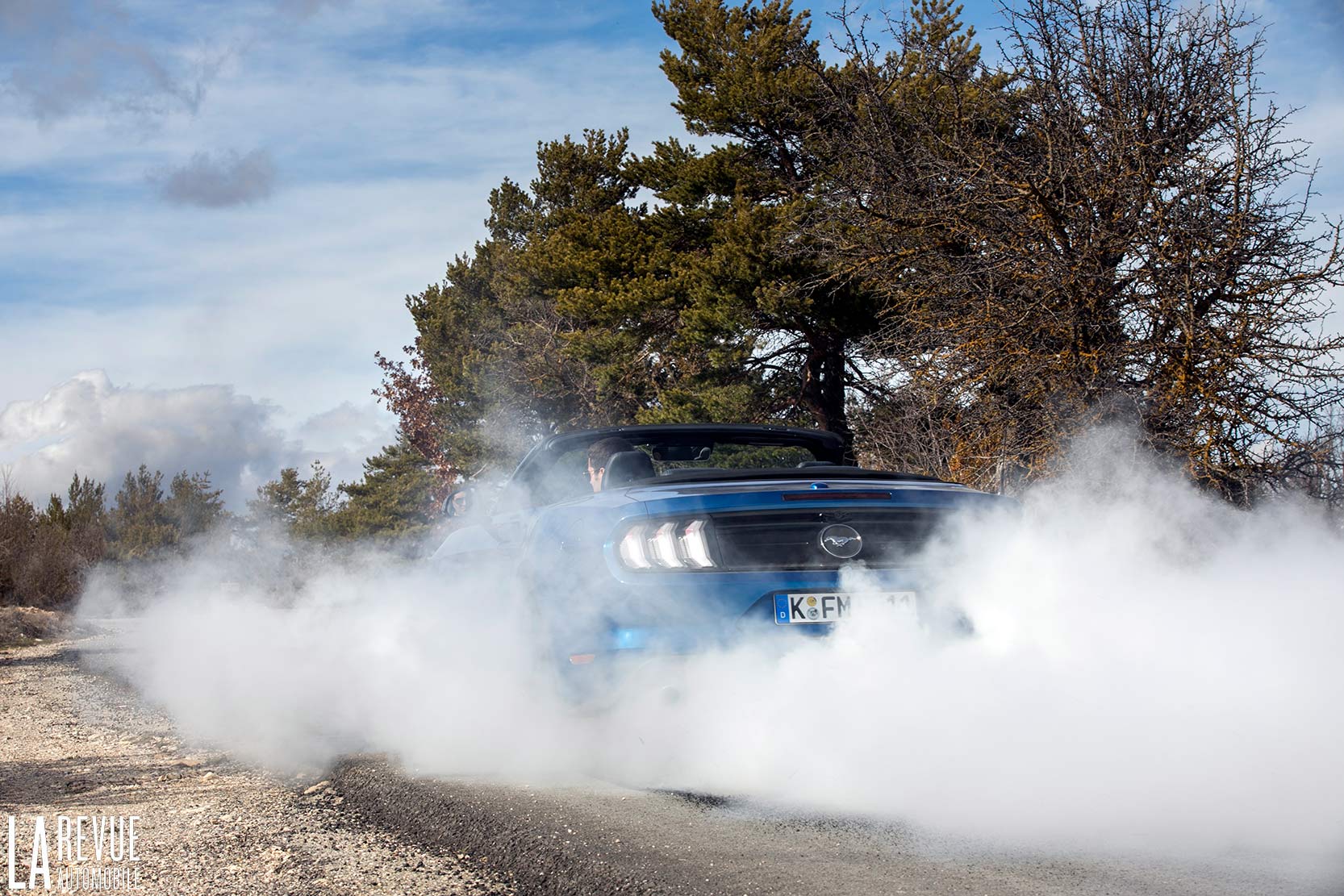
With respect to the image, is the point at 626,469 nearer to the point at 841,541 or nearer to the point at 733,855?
the point at 841,541

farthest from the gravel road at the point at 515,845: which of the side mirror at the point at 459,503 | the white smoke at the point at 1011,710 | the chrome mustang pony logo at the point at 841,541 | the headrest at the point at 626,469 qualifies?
the side mirror at the point at 459,503

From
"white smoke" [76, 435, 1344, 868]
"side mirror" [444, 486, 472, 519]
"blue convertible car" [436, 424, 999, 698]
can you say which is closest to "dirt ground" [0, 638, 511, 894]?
"white smoke" [76, 435, 1344, 868]

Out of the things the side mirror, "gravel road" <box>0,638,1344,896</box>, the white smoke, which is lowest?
"gravel road" <box>0,638,1344,896</box>

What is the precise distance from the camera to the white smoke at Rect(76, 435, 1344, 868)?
335 cm

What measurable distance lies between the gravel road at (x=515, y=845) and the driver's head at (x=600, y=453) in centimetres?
175

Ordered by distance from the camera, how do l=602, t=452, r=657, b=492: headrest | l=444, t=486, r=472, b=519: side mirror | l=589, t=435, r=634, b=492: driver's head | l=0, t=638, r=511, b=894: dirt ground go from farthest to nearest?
1. l=444, t=486, r=472, b=519: side mirror
2. l=589, t=435, r=634, b=492: driver's head
3. l=602, t=452, r=657, b=492: headrest
4. l=0, t=638, r=511, b=894: dirt ground

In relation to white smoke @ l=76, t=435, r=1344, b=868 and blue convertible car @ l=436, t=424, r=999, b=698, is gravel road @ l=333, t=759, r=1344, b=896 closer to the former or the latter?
white smoke @ l=76, t=435, r=1344, b=868

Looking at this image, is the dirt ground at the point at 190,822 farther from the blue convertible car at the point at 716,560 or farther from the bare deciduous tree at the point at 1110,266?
the bare deciduous tree at the point at 1110,266

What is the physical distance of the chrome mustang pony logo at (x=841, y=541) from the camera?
13.2ft

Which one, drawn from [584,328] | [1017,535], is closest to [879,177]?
[1017,535]

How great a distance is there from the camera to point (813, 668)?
12.6ft

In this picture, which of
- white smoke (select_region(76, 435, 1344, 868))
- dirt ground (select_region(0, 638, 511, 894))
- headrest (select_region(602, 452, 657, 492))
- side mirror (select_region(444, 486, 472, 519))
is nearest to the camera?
dirt ground (select_region(0, 638, 511, 894))

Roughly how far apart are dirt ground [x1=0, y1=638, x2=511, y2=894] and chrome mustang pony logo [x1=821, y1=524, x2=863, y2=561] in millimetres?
1561

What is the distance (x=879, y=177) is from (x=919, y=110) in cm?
116
